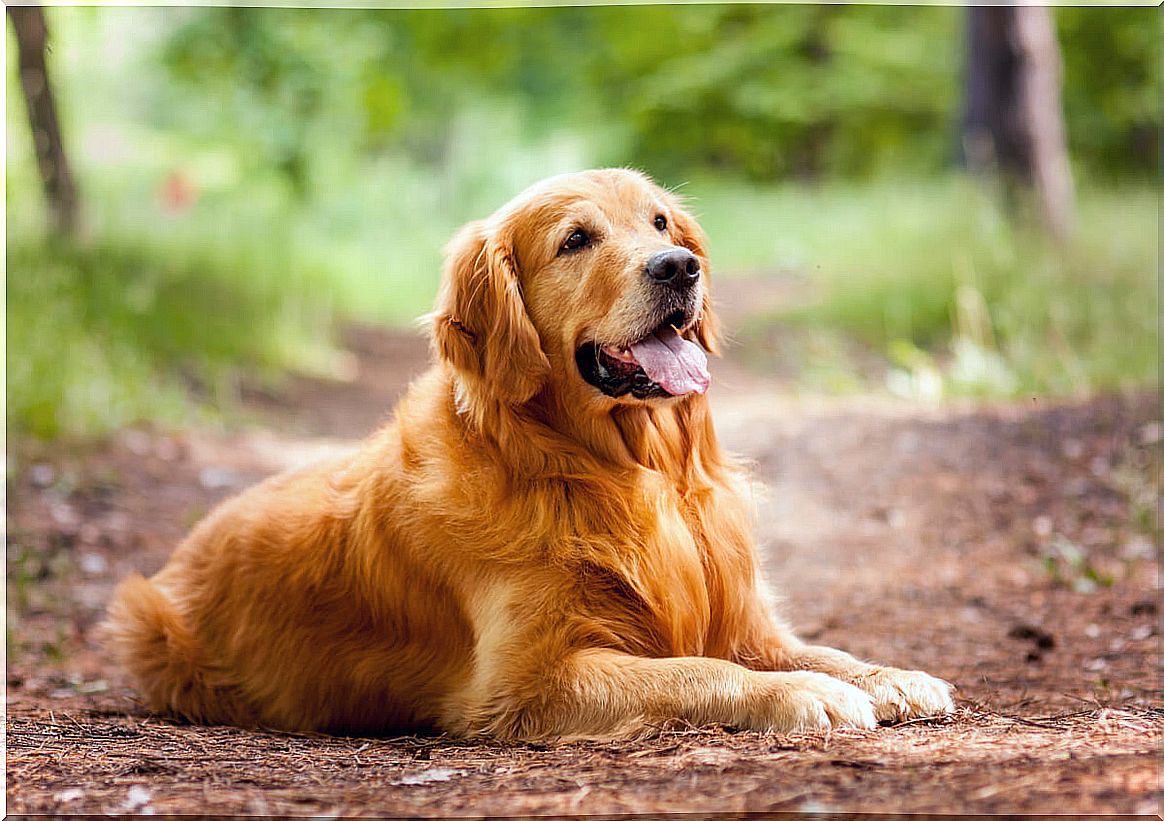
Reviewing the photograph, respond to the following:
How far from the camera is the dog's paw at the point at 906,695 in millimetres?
3066

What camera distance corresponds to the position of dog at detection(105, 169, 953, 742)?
3.12 metres

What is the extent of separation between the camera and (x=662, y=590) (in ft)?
10.6

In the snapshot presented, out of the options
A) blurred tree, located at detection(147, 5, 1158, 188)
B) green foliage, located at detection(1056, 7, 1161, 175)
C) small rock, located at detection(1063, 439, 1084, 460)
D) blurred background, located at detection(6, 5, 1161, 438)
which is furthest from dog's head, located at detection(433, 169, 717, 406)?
green foliage, located at detection(1056, 7, 1161, 175)

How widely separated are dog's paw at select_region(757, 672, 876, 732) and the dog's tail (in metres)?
1.88

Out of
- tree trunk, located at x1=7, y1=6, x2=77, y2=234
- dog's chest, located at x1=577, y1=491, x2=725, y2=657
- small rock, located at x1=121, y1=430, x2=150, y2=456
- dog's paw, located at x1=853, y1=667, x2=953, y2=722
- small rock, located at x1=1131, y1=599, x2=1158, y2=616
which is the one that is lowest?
dog's paw, located at x1=853, y1=667, x2=953, y2=722

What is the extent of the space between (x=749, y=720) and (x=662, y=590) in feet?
1.64

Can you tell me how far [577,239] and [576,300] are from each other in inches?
7.5

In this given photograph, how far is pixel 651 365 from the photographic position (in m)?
3.29

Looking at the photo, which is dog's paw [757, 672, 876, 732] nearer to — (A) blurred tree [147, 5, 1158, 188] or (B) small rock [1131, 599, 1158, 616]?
(B) small rock [1131, 599, 1158, 616]

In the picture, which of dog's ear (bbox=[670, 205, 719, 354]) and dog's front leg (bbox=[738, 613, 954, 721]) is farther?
dog's ear (bbox=[670, 205, 719, 354])

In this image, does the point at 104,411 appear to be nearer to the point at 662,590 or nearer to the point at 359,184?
the point at 662,590

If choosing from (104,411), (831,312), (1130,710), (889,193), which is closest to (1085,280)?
(831,312)

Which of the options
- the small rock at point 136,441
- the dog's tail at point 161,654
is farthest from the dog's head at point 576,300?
the small rock at point 136,441

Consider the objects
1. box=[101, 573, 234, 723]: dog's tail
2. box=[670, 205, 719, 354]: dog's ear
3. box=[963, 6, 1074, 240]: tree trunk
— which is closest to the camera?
box=[670, 205, 719, 354]: dog's ear
